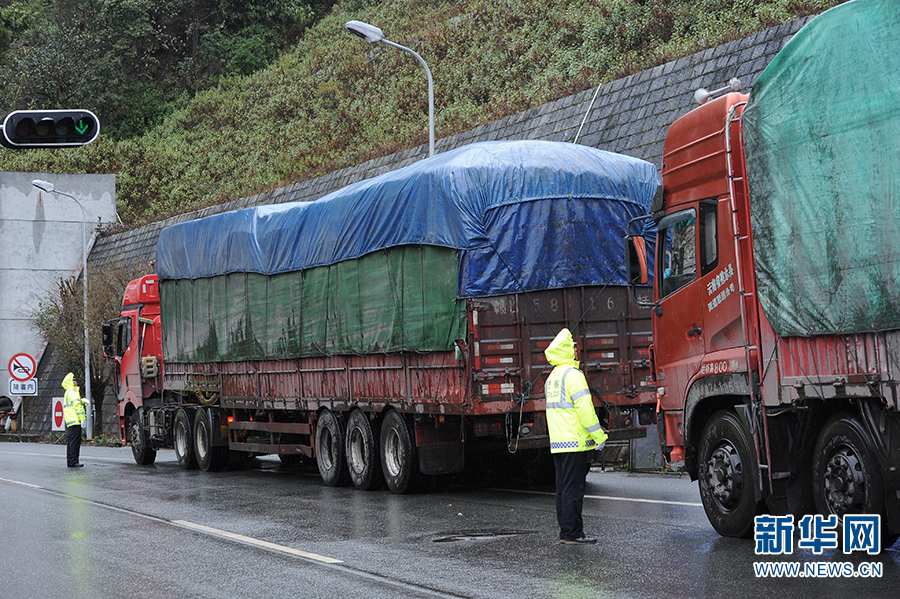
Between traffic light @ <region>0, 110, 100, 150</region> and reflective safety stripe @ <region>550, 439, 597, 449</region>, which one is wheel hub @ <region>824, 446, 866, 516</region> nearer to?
reflective safety stripe @ <region>550, 439, 597, 449</region>

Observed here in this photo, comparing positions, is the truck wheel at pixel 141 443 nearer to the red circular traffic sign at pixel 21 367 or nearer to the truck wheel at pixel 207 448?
the truck wheel at pixel 207 448

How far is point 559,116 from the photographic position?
2512 cm

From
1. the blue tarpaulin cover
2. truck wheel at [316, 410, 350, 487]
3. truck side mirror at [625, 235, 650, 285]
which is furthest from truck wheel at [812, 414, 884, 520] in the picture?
truck wheel at [316, 410, 350, 487]

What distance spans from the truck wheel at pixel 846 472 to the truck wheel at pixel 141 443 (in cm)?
1650

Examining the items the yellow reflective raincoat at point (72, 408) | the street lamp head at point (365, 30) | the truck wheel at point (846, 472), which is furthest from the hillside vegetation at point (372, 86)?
the truck wheel at point (846, 472)

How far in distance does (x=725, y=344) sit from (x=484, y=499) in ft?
16.4

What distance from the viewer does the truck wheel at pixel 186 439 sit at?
67.4ft

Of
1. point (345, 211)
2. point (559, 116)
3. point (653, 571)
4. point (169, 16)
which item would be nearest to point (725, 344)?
point (653, 571)

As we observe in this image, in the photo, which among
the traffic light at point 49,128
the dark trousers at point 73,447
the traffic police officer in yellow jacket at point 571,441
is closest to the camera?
the traffic police officer in yellow jacket at point 571,441

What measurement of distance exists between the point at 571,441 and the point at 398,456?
5070 mm

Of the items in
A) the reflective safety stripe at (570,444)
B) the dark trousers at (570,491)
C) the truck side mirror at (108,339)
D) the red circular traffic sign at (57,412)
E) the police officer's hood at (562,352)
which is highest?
the truck side mirror at (108,339)

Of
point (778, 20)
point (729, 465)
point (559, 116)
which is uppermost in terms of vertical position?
point (778, 20)

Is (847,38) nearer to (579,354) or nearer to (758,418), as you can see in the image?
(758,418)

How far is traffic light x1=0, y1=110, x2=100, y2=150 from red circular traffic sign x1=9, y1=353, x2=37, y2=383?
75.3ft
